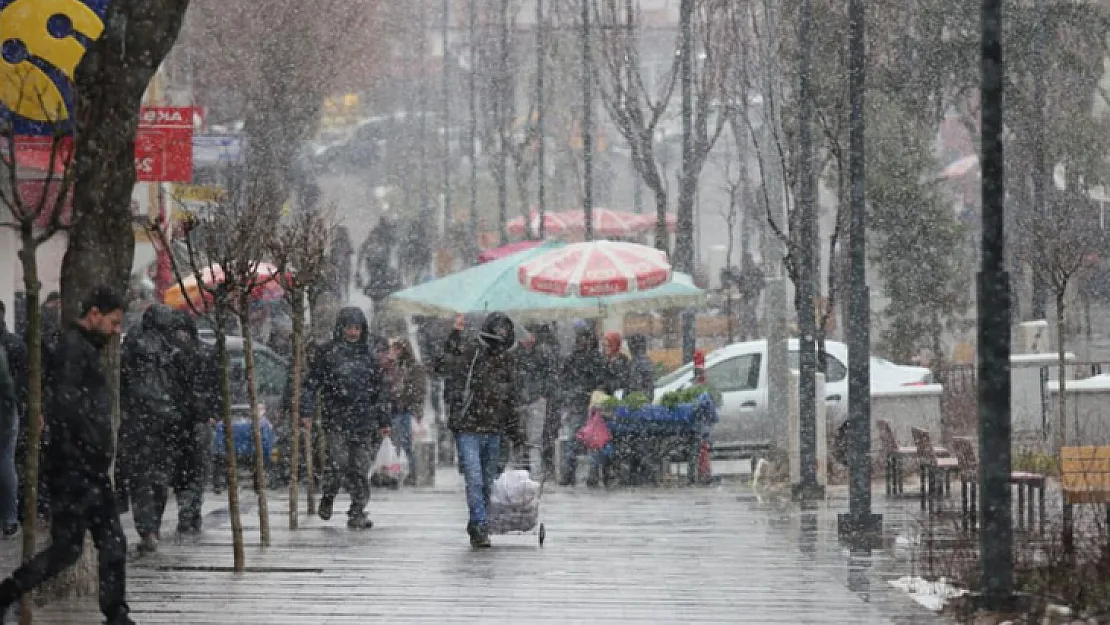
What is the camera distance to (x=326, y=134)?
7294 cm

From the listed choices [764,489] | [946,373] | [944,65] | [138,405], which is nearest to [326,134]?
[944,65]

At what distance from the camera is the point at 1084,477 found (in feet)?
44.8

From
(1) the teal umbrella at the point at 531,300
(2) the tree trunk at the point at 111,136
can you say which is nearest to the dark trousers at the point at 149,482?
(2) the tree trunk at the point at 111,136

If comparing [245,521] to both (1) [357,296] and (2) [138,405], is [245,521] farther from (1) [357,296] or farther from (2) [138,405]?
(1) [357,296]

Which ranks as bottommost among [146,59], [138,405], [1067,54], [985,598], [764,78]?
[985,598]

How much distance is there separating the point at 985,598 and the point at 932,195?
82.5ft

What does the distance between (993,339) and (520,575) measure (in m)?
3.51

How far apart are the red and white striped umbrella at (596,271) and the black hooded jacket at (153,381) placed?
9.82 m

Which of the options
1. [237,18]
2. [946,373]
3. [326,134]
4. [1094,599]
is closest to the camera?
[1094,599]

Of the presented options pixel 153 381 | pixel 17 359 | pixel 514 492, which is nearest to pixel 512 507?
pixel 514 492

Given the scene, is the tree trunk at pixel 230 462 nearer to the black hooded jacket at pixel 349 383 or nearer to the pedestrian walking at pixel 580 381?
the black hooded jacket at pixel 349 383

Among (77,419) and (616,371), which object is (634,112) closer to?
(616,371)

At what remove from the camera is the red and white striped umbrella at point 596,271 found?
25547 millimetres

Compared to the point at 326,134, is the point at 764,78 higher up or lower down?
lower down
